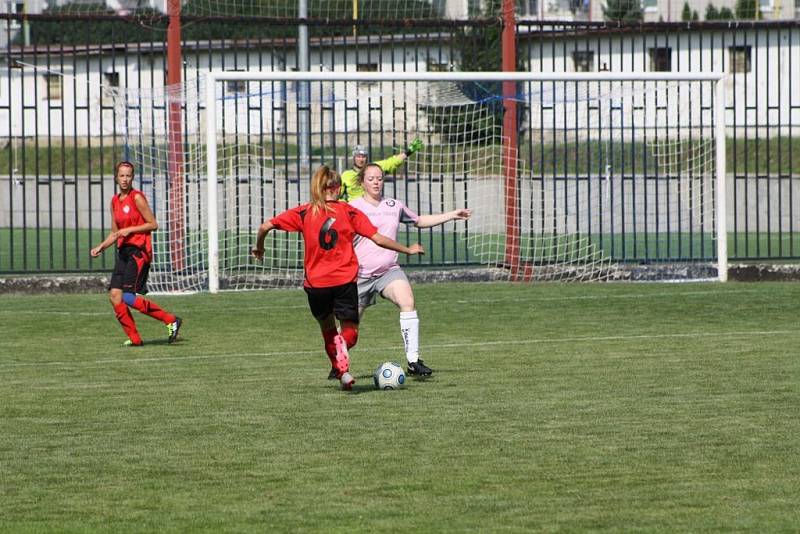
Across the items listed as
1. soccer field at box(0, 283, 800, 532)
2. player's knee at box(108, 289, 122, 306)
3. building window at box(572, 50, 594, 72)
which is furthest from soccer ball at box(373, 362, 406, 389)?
building window at box(572, 50, 594, 72)

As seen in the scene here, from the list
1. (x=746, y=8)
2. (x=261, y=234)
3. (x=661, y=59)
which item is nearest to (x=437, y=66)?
(x=746, y=8)

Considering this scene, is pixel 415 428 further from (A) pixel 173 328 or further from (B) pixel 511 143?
(B) pixel 511 143

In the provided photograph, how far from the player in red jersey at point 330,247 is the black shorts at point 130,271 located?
11.9ft

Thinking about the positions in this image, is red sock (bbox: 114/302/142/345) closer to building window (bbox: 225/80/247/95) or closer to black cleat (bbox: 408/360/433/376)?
black cleat (bbox: 408/360/433/376)

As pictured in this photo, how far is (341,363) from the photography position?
35.6ft

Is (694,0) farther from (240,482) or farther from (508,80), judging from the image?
(240,482)

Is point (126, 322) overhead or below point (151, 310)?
below

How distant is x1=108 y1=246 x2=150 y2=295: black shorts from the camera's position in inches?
569

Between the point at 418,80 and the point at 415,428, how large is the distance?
1094 cm

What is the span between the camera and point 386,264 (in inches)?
481

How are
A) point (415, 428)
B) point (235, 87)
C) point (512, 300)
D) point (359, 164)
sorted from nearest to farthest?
point (415, 428) → point (359, 164) → point (512, 300) → point (235, 87)

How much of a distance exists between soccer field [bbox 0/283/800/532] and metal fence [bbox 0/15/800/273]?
5.77m

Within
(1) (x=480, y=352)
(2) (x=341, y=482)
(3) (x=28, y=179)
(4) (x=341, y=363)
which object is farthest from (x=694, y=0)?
(2) (x=341, y=482)

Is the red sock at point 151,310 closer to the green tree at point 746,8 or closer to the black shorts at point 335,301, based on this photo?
the black shorts at point 335,301
